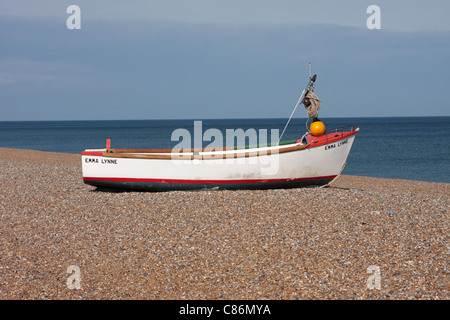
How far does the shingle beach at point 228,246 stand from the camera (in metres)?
8.36

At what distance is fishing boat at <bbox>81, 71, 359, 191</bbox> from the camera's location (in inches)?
621

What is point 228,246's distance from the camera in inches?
403

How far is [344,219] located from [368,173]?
2577 cm

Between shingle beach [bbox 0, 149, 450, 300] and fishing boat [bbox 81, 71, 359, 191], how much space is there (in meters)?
0.85

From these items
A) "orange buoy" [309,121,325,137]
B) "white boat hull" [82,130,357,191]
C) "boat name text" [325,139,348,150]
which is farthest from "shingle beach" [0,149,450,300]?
"orange buoy" [309,121,325,137]

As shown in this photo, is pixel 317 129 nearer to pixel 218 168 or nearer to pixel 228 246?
pixel 218 168

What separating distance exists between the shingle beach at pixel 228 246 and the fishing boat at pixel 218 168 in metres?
0.85

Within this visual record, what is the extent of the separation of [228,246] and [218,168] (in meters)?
5.89

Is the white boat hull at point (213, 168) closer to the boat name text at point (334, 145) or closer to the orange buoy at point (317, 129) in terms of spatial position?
the boat name text at point (334, 145)

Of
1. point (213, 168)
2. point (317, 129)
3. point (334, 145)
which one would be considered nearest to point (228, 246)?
point (213, 168)

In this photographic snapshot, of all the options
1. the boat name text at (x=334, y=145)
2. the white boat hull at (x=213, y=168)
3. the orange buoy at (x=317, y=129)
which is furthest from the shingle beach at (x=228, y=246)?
the orange buoy at (x=317, y=129)

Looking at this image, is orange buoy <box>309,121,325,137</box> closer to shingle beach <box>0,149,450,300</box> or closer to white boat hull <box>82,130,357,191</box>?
white boat hull <box>82,130,357,191</box>
